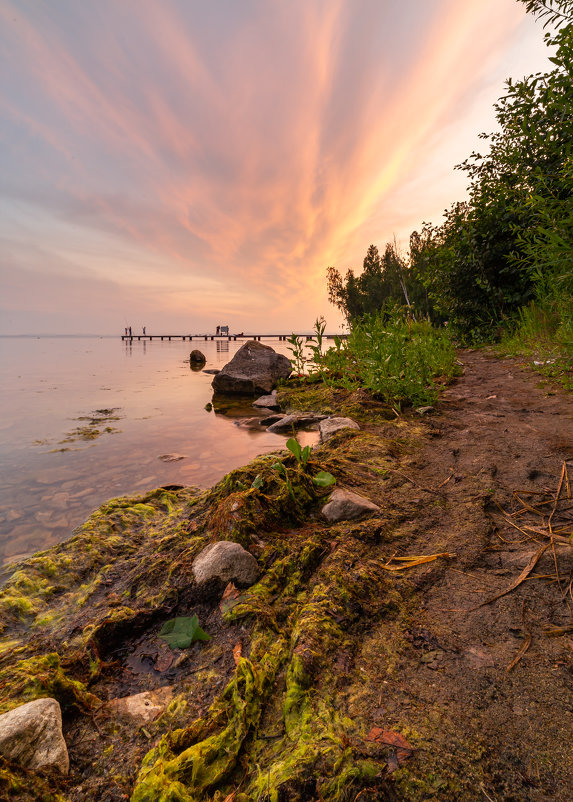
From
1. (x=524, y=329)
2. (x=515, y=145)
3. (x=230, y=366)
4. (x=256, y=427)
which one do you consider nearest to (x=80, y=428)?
(x=256, y=427)

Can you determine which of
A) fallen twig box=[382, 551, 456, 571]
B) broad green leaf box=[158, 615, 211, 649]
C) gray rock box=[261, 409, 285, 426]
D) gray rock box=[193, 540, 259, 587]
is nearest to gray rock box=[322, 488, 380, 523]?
fallen twig box=[382, 551, 456, 571]

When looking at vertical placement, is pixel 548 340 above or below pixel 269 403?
above

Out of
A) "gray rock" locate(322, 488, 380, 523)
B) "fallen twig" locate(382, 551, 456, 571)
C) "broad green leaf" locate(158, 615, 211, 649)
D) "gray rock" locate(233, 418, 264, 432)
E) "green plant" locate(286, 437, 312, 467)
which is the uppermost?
"green plant" locate(286, 437, 312, 467)

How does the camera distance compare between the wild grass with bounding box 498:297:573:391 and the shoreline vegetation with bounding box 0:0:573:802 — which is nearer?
the shoreline vegetation with bounding box 0:0:573:802

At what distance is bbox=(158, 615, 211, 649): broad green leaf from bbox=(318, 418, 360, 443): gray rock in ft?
9.10

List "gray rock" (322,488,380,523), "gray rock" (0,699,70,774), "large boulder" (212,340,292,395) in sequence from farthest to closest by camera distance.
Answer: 1. "large boulder" (212,340,292,395)
2. "gray rock" (322,488,380,523)
3. "gray rock" (0,699,70,774)

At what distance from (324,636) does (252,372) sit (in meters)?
9.49

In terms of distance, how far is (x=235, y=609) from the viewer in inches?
59.3

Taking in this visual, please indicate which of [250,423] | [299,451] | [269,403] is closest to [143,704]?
[299,451]

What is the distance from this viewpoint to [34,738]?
1.01m

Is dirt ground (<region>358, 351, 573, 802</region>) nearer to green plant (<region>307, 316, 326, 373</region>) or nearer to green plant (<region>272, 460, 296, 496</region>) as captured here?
green plant (<region>272, 460, 296, 496</region>)

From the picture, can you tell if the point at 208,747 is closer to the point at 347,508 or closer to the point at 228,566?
the point at 228,566

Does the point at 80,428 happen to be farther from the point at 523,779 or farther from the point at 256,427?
the point at 523,779

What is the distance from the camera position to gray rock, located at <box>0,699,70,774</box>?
38.2 inches
